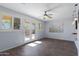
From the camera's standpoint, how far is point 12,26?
11.9ft

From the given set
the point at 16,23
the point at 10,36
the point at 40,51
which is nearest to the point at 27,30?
the point at 16,23

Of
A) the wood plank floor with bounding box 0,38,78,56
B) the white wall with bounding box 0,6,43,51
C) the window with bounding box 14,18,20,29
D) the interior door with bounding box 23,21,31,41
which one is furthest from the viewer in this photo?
the interior door with bounding box 23,21,31,41

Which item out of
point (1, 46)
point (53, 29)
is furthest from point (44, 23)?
point (1, 46)

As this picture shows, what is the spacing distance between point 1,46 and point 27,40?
1.84 m

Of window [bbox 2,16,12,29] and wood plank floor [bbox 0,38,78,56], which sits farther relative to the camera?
window [bbox 2,16,12,29]

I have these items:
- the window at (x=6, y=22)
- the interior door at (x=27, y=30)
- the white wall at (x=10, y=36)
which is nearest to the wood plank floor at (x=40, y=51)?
the white wall at (x=10, y=36)

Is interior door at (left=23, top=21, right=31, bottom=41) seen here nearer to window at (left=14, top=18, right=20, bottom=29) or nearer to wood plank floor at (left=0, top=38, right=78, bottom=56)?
window at (left=14, top=18, right=20, bottom=29)

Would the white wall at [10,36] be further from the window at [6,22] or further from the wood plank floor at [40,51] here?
the wood plank floor at [40,51]

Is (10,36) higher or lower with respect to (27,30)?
lower

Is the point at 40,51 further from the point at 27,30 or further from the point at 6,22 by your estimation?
the point at 27,30

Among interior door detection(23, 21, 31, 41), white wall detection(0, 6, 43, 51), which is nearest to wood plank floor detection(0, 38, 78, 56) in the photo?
white wall detection(0, 6, 43, 51)

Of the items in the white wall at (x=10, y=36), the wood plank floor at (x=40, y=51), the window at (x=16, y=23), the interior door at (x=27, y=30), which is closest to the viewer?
the wood plank floor at (x=40, y=51)

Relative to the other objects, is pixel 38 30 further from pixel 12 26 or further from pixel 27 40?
pixel 12 26

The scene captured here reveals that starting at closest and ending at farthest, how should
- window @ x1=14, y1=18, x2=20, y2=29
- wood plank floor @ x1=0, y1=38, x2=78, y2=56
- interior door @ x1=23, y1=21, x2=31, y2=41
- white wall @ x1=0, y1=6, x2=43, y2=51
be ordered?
wood plank floor @ x1=0, y1=38, x2=78, y2=56 → white wall @ x1=0, y1=6, x2=43, y2=51 → window @ x1=14, y1=18, x2=20, y2=29 → interior door @ x1=23, y1=21, x2=31, y2=41
